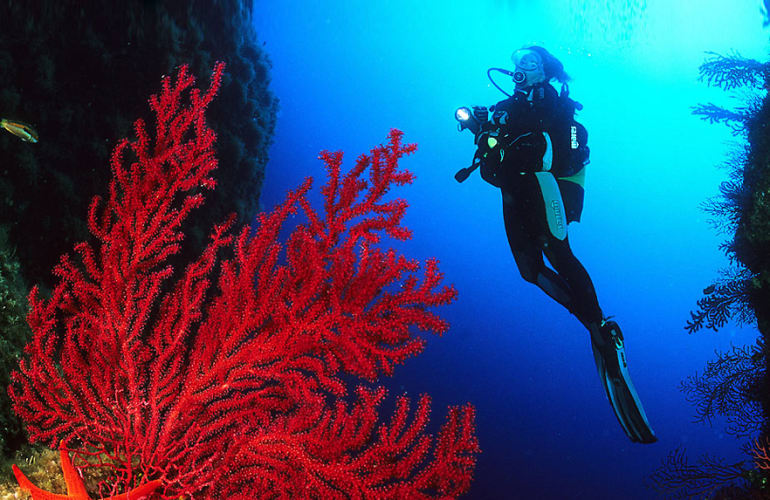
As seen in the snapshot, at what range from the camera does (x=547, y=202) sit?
4617mm

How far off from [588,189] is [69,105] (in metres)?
60.5

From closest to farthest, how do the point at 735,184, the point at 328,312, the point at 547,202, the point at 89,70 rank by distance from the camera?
the point at 328,312 < the point at 89,70 < the point at 547,202 < the point at 735,184

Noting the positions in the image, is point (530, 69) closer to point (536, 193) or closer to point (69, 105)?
point (536, 193)

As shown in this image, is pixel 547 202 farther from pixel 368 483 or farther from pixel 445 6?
pixel 445 6

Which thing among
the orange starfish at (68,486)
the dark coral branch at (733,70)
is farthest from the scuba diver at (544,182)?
the orange starfish at (68,486)

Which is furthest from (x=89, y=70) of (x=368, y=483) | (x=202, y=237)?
(x=368, y=483)

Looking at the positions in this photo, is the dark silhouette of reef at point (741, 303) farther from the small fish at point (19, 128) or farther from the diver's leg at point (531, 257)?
the small fish at point (19, 128)

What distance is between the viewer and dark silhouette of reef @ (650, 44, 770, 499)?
4.40 m

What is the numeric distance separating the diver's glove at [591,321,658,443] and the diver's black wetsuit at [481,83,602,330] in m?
0.24

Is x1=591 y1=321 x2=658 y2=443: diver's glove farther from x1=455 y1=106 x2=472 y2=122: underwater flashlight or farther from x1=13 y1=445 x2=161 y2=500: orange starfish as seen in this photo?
x1=13 y1=445 x2=161 y2=500: orange starfish

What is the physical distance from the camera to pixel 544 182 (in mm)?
4680

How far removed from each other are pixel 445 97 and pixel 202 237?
151 ft

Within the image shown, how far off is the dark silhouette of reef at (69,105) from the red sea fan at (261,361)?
2.05ft

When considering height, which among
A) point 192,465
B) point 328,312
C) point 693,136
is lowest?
point 192,465
